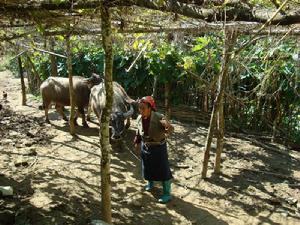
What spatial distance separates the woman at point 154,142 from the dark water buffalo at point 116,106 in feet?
6.62

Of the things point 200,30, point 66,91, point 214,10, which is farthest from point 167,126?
point 66,91

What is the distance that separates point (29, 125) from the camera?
35.8 ft

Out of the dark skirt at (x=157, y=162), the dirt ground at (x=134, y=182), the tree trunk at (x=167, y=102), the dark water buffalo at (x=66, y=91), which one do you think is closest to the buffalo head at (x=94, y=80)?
the dark water buffalo at (x=66, y=91)

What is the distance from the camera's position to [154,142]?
21.6 ft

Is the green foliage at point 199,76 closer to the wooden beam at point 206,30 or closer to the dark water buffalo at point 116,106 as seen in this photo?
the dark water buffalo at point 116,106

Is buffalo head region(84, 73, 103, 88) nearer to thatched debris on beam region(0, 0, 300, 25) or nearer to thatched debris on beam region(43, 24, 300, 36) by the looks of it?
thatched debris on beam region(43, 24, 300, 36)

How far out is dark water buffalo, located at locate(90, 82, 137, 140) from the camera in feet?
29.1

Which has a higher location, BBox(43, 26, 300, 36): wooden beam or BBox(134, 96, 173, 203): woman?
BBox(43, 26, 300, 36): wooden beam

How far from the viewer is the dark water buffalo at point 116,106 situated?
8875 mm

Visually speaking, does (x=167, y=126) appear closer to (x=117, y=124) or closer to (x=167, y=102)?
(x=117, y=124)

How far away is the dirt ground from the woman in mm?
462

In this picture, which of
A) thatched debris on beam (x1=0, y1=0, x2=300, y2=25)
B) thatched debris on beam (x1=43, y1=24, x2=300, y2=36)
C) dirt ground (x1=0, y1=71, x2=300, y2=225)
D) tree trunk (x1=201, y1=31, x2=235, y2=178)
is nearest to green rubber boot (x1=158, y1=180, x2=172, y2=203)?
dirt ground (x1=0, y1=71, x2=300, y2=225)

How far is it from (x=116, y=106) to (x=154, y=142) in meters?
2.94

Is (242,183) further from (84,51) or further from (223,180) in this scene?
(84,51)
